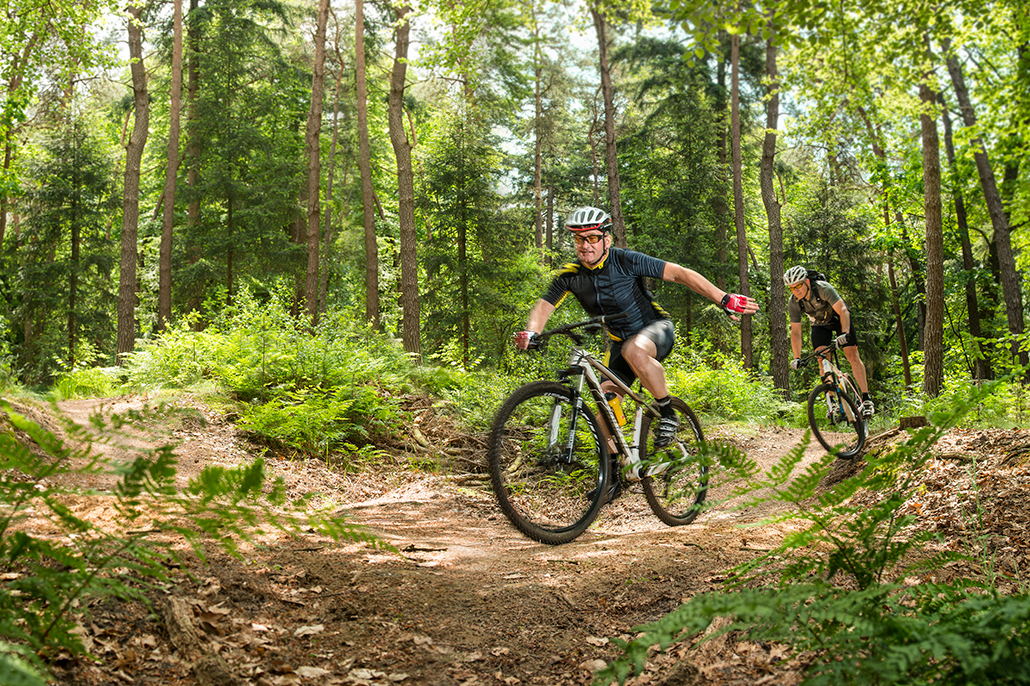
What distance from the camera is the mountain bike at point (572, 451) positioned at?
450cm

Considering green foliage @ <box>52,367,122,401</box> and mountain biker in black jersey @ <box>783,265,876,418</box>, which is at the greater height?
mountain biker in black jersey @ <box>783,265,876,418</box>

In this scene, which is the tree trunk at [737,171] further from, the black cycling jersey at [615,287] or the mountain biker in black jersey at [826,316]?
the black cycling jersey at [615,287]

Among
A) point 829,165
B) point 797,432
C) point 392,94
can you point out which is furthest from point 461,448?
point 829,165

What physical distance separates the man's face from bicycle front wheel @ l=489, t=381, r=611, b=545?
1.07 m

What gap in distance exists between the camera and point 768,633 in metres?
1.89

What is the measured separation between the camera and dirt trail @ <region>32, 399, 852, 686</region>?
2311 mm

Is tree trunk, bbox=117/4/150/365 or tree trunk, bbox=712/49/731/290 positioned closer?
tree trunk, bbox=117/4/150/365

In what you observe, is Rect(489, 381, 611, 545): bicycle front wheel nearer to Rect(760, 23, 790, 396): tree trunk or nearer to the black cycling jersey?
the black cycling jersey

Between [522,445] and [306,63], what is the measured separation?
79.7 ft

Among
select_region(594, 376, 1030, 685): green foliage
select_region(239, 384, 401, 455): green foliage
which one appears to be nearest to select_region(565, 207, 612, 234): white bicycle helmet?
select_region(594, 376, 1030, 685): green foliage

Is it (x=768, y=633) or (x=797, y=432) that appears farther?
(x=797, y=432)

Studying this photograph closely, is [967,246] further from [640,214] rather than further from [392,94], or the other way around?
[392,94]

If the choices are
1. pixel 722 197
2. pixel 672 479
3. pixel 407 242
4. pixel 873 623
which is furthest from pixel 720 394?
pixel 722 197

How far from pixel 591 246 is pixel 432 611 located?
3.04 metres
